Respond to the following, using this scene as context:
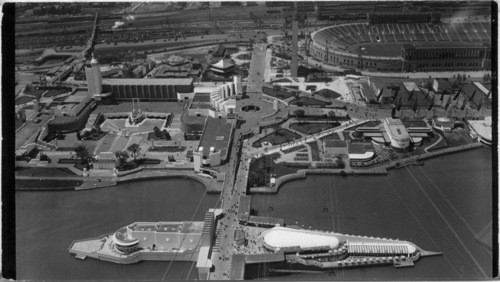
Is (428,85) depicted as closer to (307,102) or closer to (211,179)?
(307,102)

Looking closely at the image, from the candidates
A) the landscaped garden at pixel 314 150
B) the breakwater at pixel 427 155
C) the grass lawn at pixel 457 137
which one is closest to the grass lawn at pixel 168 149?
the landscaped garden at pixel 314 150

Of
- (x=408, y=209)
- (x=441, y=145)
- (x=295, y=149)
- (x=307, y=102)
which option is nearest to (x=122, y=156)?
(x=295, y=149)

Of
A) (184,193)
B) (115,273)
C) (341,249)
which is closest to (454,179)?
(341,249)

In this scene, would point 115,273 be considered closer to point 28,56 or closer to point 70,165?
point 70,165

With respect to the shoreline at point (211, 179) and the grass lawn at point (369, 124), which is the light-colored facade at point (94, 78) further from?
the grass lawn at point (369, 124)

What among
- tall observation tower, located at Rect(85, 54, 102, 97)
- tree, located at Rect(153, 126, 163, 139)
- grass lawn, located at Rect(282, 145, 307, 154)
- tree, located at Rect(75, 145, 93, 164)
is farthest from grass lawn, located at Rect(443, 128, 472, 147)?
tall observation tower, located at Rect(85, 54, 102, 97)
